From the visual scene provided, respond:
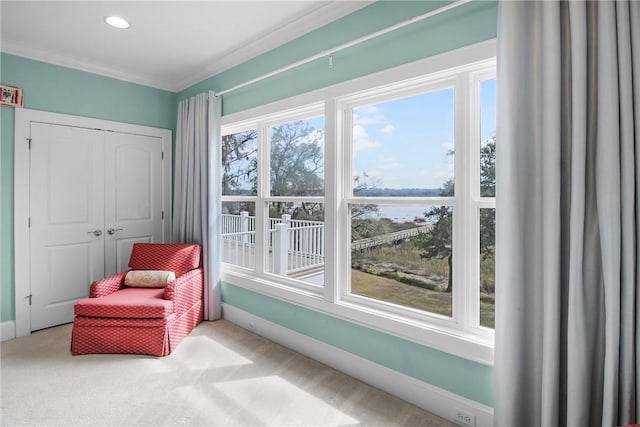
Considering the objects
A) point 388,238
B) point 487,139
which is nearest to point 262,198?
point 388,238

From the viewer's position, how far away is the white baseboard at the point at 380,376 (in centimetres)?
189

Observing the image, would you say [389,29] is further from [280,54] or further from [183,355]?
[183,355]

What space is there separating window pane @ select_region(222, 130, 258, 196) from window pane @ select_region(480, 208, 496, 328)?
7.22ft

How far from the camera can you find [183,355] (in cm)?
274

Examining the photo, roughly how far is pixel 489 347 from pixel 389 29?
188cm

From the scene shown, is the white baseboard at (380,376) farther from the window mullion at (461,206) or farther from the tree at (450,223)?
the tree at (450,223)

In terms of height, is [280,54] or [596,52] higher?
[280,54]

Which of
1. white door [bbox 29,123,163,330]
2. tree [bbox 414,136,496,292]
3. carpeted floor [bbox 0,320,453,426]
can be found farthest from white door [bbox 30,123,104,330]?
tree [bbox 414,136,496,292]

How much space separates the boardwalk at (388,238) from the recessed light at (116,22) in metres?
2.47

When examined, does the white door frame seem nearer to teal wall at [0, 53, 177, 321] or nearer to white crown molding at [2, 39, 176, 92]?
teal wall at [0, 53, 177, 321]

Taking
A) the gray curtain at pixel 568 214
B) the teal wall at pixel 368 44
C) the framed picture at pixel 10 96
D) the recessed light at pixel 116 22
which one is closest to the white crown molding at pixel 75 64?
the framed picture at pixel 10 96

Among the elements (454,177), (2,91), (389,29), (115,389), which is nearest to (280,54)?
(389,29)

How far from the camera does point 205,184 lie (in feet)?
11.6

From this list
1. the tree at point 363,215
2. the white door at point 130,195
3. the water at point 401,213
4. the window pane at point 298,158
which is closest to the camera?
the water at point 401,213
